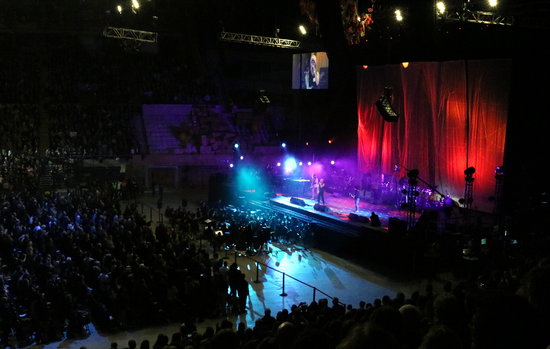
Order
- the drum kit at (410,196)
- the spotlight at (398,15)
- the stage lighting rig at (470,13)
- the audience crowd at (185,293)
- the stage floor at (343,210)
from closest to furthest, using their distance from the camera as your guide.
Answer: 1. the audience crowd at (185,293)
2. the stage lighting rig at (470,13)
3. the stage floor at (343,210)
4. the spotlight at (398,15)
5. the drum kit at (410,196)

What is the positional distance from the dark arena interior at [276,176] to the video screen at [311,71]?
0.14m

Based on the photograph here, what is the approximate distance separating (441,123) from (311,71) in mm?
9777

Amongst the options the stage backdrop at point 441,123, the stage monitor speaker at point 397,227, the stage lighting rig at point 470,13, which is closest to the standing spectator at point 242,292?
the stage monitor speaker at point 397,227

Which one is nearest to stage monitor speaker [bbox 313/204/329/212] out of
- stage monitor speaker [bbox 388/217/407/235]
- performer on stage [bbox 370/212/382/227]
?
performer on stage [bbox 370/212/382/227]

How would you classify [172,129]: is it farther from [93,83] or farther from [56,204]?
[56,204]

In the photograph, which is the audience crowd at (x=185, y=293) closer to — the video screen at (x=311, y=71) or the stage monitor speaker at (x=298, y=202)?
the stage monitor speaker at (x=298, y=202)

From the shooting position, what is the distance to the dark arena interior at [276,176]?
33.6 ft

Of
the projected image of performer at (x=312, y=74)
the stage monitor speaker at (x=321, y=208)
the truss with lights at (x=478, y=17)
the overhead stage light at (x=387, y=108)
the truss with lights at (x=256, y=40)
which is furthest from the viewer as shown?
the projected image of performer at (x=312, y=74)

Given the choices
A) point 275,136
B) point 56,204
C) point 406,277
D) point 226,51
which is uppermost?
point 226,51

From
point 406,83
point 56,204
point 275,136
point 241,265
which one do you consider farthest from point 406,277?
point 275,136

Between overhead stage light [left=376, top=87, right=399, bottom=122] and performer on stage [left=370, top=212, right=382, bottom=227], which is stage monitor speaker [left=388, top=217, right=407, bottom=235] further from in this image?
overhead stage light [left=376, top=87, right=399, bottom=122]

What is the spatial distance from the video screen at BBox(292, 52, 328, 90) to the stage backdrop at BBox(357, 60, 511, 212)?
11.0 ft

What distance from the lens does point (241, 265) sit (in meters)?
16.4

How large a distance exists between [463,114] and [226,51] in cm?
2051
